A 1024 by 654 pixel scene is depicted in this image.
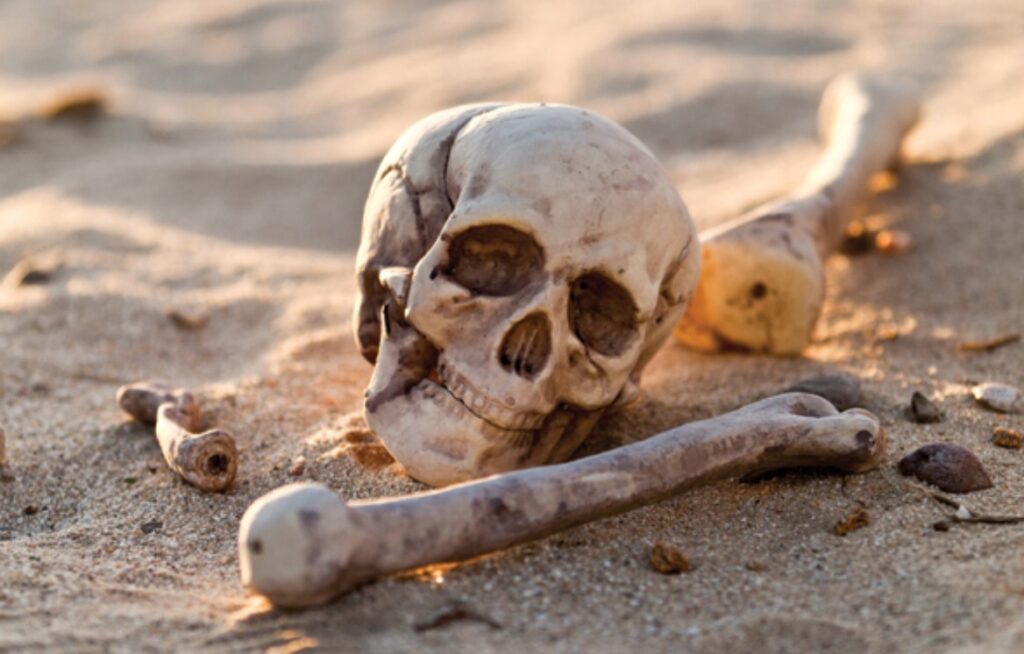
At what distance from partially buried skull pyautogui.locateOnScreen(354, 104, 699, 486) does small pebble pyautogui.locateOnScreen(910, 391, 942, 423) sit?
2.39 ft

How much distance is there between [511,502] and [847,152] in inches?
98.1

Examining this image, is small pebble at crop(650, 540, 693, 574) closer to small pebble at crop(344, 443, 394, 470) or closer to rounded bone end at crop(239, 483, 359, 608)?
rounded bone end at crop(239, 483, 359, 608)

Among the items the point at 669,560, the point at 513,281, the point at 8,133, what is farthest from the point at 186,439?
the point at 8,133

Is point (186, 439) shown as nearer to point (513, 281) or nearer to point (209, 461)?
point (209, 461)

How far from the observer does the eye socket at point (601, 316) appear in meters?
2.63

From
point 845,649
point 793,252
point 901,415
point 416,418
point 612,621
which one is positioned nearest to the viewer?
point 845,649

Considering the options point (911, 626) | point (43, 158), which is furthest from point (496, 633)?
point (43, 158)

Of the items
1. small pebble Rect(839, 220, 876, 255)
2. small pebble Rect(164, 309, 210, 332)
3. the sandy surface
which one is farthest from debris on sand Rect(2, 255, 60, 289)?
small pebble Rect(839, 220, 876, 255)

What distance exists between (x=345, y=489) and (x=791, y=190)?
2.53 meters

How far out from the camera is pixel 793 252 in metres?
3.38

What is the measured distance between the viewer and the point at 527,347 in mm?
2547

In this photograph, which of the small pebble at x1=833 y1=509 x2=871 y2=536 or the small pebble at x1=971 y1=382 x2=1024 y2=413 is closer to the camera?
the small pebble at x1=833 y1=509 x2=871 y2=536

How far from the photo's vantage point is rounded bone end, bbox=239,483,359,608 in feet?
6.56

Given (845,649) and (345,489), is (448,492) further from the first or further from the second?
(845,649)
